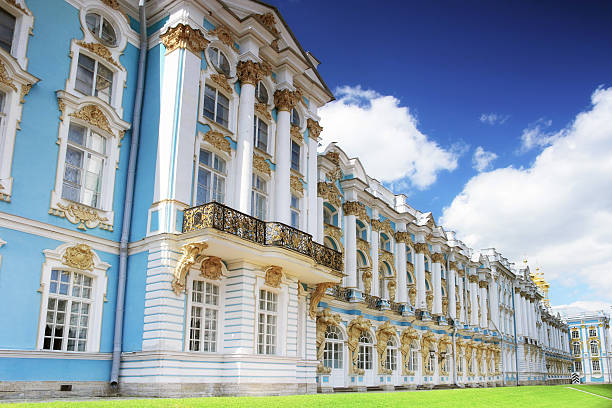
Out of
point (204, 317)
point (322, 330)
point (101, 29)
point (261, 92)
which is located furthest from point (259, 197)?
point (322, 330)

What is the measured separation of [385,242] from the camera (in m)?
32.3

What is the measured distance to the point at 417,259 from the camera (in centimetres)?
3503

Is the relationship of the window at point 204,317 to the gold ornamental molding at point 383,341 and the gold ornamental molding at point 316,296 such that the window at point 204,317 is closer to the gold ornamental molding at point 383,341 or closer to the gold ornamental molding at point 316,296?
the gold ornamental molding at point 316,296

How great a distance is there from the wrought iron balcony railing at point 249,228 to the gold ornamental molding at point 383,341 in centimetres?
980

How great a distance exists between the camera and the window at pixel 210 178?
1719 centimetres

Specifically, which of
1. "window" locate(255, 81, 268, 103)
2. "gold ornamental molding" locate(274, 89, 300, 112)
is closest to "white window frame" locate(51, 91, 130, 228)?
"window" locate(255, 81, 268, 103)

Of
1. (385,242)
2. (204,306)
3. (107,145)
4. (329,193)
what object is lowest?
(204,306)

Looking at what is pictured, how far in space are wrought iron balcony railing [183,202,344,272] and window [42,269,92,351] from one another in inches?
119

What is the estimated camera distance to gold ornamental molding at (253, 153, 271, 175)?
19.2m

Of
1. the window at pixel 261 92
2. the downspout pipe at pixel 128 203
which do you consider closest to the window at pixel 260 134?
the window at pixel 261 92

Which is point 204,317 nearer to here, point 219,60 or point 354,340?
point 219,60

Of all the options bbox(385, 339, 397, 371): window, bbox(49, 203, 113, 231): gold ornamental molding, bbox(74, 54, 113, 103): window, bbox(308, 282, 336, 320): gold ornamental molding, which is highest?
bbox(74, 54, 113, 103): window

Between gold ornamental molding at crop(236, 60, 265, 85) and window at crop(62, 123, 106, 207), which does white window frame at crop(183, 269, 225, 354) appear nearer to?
window at crop(62, 123, 106, 207)

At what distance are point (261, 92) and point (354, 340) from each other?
12.3 m
